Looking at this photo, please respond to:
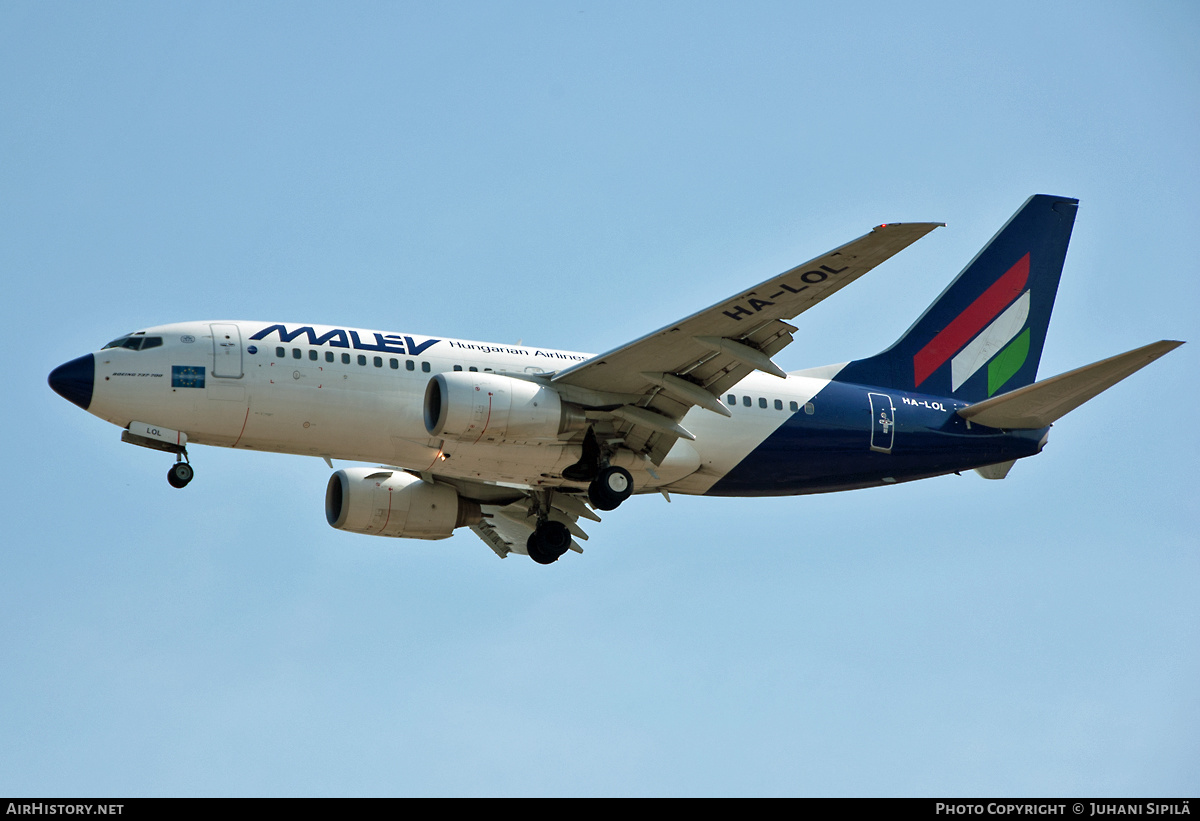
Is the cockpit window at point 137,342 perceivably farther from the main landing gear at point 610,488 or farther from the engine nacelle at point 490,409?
the main landing gear at point 610,488

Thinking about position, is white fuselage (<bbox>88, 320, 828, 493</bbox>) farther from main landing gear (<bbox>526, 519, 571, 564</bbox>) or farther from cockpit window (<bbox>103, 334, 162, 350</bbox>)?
main landing gear (<bbox>526, 519, 571, 564</bbox>)

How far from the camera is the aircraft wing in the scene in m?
23.2

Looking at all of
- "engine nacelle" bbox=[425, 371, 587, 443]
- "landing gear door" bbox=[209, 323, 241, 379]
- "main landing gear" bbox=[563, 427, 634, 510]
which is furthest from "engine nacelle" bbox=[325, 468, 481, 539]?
"landing gear door" bbox=[209, 323, 241, 379]

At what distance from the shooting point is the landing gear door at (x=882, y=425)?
1185 inches

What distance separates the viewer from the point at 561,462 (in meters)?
28.2

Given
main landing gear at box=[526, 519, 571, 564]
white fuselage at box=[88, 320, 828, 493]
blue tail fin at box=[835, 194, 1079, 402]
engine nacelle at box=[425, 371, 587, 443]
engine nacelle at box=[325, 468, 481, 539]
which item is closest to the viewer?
engine nacelle at box=[425, 371, 587, 443]

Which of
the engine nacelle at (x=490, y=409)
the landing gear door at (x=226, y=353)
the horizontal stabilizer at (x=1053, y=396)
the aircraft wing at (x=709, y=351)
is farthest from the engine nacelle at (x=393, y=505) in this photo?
the horizontal stabilizer at (x=1053, y=396)

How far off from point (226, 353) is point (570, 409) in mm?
7047

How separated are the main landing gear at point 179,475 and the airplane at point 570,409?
36 millimetres

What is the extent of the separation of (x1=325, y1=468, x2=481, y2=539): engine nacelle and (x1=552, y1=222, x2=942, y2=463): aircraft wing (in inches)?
231
